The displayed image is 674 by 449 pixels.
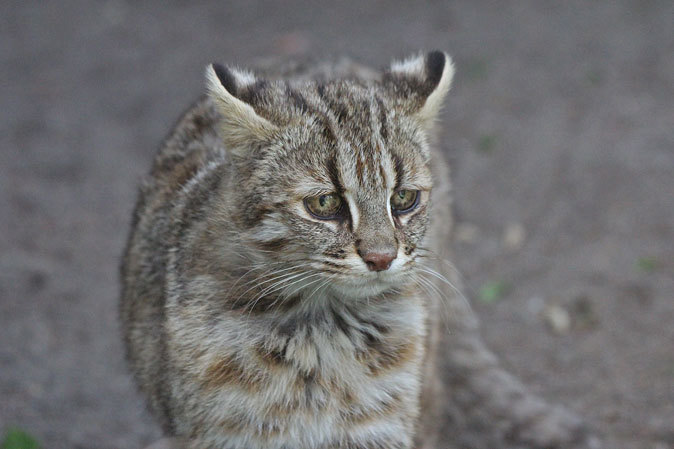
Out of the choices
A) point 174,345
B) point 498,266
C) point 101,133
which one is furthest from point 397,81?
point 101,133

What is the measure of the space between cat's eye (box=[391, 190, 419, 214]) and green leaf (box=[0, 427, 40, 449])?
338 cm

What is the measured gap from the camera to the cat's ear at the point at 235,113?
3.87m

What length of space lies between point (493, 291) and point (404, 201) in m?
4.06

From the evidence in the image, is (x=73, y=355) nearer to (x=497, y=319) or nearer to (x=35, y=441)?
(x=35, y=441)

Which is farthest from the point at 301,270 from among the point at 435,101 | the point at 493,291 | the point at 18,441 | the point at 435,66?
the point at 493,291

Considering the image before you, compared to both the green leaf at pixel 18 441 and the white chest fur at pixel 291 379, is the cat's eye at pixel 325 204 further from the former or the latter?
the green leaf at pixel 18 441

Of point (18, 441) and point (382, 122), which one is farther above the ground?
point (382, 122)

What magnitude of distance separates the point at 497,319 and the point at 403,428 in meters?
3.45

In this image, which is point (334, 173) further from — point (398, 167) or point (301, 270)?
point (301, 270)

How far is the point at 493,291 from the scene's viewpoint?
7824 mm

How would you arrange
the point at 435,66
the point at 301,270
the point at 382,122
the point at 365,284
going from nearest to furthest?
the point at 365,284
the point at 301,270
the point at 382,122
the point at 435,66

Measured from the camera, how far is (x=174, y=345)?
427 cm

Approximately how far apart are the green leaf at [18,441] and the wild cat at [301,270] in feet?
4.75

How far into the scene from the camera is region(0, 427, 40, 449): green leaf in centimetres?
571
